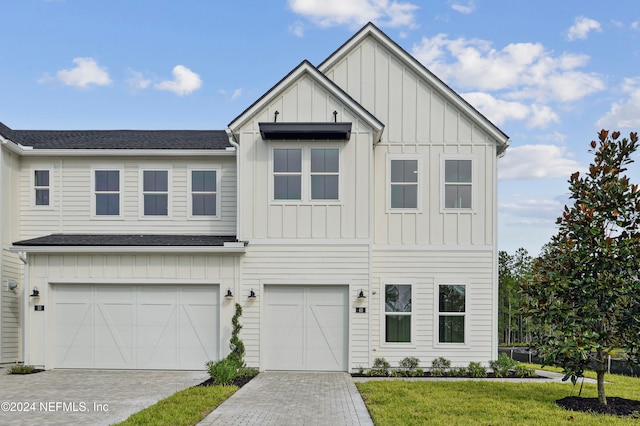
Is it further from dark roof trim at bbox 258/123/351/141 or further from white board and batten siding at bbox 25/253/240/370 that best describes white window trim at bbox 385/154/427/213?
white board and batten siding at bbox 25/253/240/370

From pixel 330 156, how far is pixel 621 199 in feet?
23.7

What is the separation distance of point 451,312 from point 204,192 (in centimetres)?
774

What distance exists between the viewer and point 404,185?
639 inches

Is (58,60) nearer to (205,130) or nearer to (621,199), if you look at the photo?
(205,130)

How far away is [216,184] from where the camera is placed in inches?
680

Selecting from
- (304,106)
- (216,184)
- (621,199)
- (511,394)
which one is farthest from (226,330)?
(621,199)

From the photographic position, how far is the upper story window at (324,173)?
51.0 ft

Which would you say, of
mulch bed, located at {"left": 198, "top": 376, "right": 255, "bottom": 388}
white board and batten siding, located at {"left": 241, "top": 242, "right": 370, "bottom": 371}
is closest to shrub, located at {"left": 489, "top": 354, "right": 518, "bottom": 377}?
white board and batten siding, located at {"left": 241, "top": 242, "right": 370, "bottom": 371}

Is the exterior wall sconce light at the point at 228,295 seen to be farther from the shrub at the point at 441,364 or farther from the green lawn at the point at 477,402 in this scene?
the shrub at the point at 441,364

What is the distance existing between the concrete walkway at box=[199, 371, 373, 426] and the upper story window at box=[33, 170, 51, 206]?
8516 millimetres

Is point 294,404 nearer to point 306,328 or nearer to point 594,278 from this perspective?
point 306,328

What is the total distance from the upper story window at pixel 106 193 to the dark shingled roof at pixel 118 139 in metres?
0.85

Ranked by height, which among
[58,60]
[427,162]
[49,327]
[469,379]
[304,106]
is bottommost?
[469,379]

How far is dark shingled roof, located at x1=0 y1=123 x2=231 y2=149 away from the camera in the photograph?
57.0 ft
